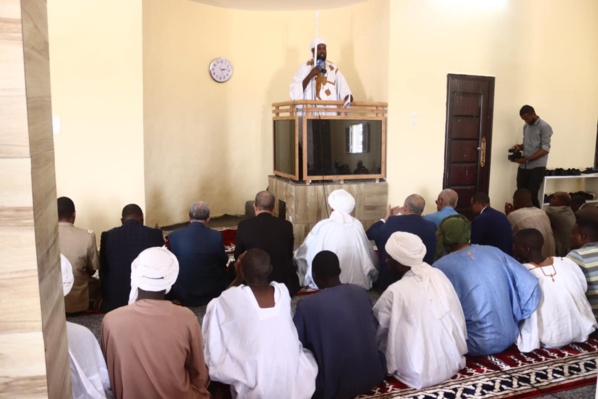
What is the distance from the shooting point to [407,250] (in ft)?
9.29

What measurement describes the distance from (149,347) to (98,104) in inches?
138

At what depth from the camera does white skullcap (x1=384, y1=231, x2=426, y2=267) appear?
111 inches

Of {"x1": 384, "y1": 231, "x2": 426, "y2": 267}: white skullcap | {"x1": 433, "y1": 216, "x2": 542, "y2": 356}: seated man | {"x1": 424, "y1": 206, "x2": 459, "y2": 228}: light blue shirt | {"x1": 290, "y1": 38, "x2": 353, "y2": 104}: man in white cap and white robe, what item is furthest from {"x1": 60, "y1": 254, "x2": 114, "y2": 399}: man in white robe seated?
{"x1": 290, "y1": 38, "x2": 353, "y2": 104}: man in white cap and white robe

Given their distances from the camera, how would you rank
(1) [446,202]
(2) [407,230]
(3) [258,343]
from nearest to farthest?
1. (3) [258,343]
2. (2) [407,230]
3. (1) [446,202]

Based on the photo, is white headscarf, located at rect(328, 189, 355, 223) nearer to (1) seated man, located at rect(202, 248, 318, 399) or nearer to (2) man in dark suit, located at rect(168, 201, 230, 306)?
(2) man in dark suit, located at rect(168, 201, 230, 306)

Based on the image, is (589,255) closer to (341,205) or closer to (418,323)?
(418,323)

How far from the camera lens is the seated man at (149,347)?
2064 mm

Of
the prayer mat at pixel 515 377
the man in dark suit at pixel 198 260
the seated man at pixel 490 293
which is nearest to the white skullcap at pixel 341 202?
the man in dark suit at pixel 198 260

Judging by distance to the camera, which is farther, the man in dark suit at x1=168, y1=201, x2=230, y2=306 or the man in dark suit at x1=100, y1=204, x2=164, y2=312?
the man in dark suit at x1=168, y1=201, x2=230, y2=306

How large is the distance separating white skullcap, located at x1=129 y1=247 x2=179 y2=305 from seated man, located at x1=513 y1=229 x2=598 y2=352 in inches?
82.2

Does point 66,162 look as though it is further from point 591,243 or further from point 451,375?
point 591,243

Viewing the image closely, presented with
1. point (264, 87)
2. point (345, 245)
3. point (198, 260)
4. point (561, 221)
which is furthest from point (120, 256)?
point (264, 87)

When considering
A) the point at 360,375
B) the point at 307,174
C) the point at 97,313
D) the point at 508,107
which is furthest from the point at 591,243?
the point at 508,107

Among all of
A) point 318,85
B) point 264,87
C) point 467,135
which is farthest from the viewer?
point 264,87
